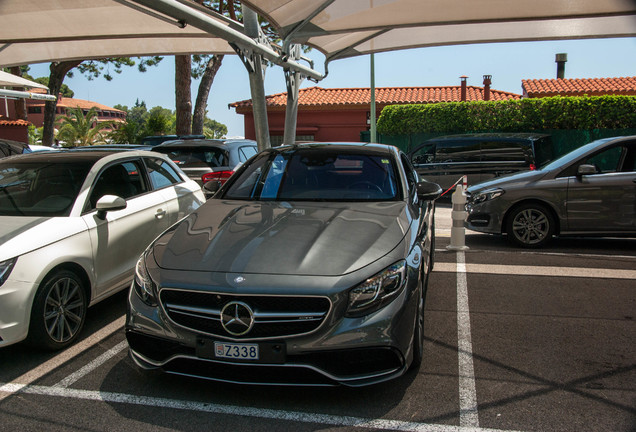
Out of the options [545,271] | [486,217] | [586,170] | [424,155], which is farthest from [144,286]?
[424,155]

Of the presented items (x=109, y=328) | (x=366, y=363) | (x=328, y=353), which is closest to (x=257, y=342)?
(x=328, y=353)

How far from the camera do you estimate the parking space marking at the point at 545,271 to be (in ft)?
21.7

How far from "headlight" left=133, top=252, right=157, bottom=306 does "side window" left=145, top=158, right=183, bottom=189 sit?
7.81 ft

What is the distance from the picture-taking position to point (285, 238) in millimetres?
3818

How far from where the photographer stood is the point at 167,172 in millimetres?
6398

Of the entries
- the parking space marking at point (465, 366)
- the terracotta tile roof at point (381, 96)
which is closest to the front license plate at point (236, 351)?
the parking space marking at point (465, 366)

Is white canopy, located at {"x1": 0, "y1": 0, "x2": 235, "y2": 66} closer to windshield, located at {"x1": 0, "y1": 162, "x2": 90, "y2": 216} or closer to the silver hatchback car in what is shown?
windshield, located at {"x1": 0, "y1": 162, "x2": 90, "y2": 216}

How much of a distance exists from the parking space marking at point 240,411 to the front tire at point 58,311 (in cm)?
45

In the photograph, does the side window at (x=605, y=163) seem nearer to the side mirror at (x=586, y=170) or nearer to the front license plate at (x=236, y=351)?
the side mirror at (x=586, y=170)

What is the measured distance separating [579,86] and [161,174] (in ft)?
88.7

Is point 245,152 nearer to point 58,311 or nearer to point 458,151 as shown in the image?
point 58,311

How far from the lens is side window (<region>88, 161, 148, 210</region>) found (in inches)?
204

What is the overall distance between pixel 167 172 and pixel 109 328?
2078mm

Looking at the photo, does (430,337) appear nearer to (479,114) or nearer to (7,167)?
(7,167)
